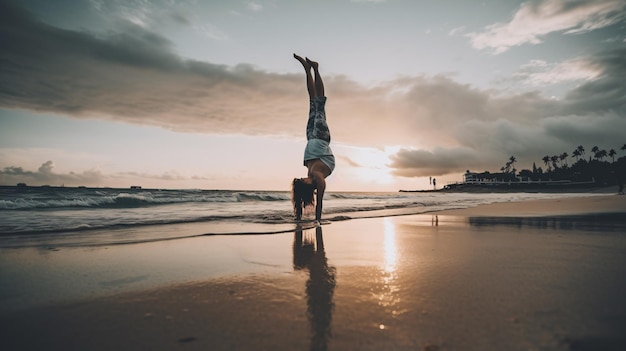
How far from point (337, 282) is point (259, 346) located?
901 millimetres

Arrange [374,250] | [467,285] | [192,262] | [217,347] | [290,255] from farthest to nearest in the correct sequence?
[374,250] → [290,255] → [192,262] → [467,285] → [217,347]

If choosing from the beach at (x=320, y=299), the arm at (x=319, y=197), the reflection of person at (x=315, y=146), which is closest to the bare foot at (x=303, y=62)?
the reflection of person at (x=315, y=146)

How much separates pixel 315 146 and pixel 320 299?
524 centimetres

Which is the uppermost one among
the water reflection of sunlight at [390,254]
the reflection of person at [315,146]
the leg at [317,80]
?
the leg at [317,80]

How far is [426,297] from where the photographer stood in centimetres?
157

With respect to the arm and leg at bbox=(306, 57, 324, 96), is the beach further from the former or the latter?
leg at bbox=(306, 57, 324, 96)

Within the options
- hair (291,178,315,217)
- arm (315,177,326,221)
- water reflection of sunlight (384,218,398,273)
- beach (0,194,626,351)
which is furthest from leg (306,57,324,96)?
beach (0,194,626,351)

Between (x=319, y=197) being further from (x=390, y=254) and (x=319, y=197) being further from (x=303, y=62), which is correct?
(x=390, y=254)

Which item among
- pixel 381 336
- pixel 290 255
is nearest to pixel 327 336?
pixel 381 336

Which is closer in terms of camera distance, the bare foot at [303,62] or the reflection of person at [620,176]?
Result: the bare foot at [303,62]

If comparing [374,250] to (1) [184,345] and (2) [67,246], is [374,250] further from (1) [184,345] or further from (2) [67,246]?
(2) [67,246]

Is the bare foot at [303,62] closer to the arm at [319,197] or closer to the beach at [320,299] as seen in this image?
the arm at [319,197]

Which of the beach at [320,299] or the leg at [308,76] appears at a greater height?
the leg at [308,76]

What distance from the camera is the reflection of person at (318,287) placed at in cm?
120
